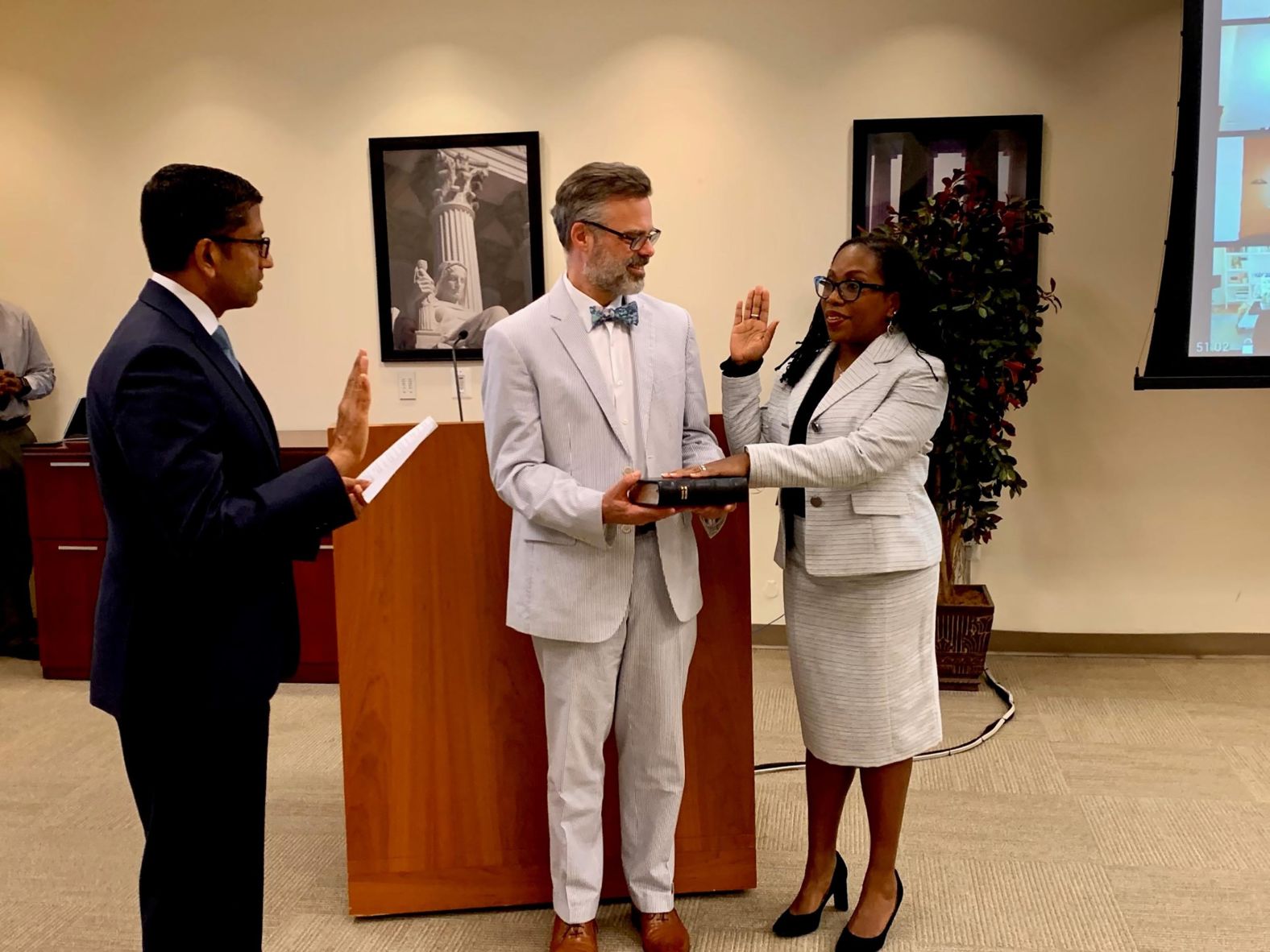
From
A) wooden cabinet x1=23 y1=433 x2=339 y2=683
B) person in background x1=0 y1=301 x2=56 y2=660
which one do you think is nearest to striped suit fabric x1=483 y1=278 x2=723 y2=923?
wooden cabinet x1=23 y1=433 x2=339 y2=683

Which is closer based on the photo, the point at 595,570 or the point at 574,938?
the point at 595,570

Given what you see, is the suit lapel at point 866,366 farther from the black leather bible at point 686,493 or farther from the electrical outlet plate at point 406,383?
the electrical outlet plate at point 406,383

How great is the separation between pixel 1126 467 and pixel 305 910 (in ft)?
11.3

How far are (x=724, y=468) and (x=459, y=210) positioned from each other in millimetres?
2716

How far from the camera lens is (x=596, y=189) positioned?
209cm

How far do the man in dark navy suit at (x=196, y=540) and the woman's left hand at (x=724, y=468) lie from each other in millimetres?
659

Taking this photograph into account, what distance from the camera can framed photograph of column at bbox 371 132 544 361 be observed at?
4383 millimetres

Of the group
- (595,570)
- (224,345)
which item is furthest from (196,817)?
(595,570)

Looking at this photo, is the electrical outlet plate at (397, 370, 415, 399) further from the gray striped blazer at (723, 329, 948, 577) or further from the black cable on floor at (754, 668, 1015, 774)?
the gray striped blazer at (723, 329, 948, 577)

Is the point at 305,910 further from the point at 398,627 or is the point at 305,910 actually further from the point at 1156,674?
the point at 1156,674

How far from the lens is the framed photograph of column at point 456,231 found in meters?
4.38

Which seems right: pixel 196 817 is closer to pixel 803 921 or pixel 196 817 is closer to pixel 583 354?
pixel 583 354

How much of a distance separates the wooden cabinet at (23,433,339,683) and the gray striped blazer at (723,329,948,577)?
252cm

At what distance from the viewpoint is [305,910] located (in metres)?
2.57
